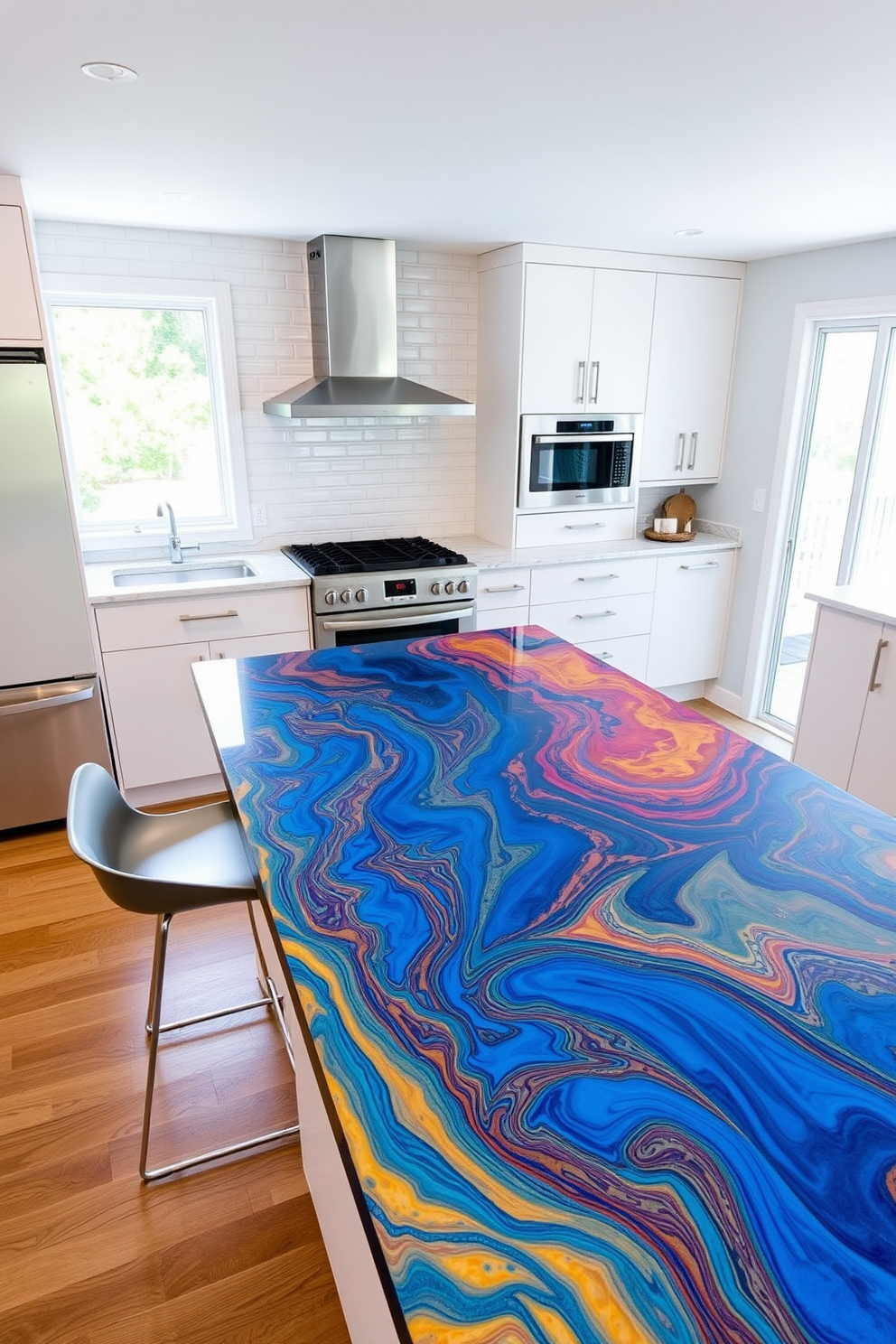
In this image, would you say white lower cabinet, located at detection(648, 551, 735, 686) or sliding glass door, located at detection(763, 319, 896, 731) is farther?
white lower cabinet, located at detection(648, 551, 735, 686)

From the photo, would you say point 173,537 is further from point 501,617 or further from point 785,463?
point 785,463

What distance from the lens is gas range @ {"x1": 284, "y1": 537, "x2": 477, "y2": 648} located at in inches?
134

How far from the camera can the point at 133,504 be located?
3.72 metres

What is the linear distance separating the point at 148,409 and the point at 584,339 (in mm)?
2135

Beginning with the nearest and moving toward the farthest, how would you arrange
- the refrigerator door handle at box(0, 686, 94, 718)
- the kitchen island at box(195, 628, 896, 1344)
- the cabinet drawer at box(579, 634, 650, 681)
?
1. the kitchen island at box(195, 628, 896, 1344)
2. the refrigerator door handle at box(0, 686, 94, 718)
3. the cabinet drawer at box(579, 634, 650, 681)

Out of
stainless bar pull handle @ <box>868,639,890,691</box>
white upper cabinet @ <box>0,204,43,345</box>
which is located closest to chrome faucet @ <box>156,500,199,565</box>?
white upper cabinet @ <box>0,204,43,345</box>

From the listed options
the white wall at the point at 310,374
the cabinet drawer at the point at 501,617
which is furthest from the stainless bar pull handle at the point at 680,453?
the cabinet drawer at the point at 501,617

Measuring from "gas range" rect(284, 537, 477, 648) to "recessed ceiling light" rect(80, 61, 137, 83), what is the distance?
188 cm

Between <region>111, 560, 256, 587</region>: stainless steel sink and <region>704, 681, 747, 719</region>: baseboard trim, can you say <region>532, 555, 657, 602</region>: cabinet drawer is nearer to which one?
<region>704, 681, 747, 719</region>: baseboard trim

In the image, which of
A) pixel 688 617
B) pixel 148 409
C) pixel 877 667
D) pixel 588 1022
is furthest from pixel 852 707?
pixel 148 409

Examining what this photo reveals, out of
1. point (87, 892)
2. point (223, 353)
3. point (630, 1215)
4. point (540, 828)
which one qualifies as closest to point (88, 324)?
point (223, 353)

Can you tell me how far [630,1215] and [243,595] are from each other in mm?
2910

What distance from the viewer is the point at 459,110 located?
1907mm

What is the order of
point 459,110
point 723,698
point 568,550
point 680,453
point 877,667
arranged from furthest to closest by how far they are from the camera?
1. point 723,698
2. point 680,453
3. point 568,550
4. point 877,667
5. point 459,110
